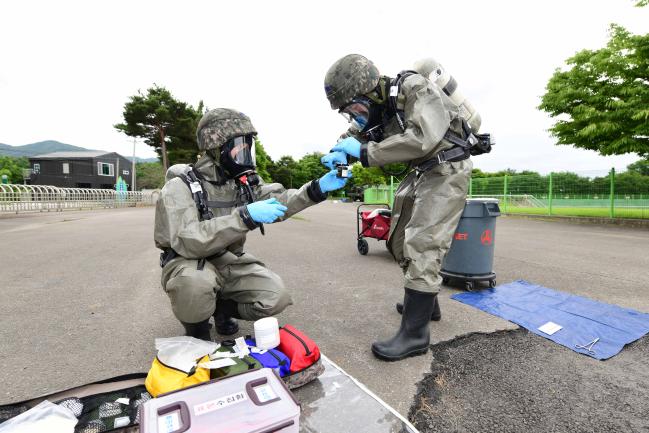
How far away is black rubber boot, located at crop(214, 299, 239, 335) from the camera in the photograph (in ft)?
8.20

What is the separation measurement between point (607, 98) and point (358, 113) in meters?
13.2

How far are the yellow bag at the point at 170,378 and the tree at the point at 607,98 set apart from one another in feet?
43.7

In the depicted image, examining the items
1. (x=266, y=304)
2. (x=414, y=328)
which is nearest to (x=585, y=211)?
(x=414, y=328)

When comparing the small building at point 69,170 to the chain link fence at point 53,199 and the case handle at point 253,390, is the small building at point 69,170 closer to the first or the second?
the chain link fence at point 53,199

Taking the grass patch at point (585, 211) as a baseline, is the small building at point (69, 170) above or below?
above

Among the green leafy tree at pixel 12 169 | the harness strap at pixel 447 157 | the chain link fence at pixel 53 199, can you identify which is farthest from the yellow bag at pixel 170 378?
the green leafy tree at pixel 12 169

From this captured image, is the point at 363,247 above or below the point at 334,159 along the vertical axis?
below

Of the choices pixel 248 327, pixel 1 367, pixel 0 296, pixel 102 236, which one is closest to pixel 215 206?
pixel 248 327

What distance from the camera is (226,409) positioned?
1161 millimetres

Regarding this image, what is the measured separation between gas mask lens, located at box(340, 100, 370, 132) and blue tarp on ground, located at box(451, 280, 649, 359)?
2.02 meters

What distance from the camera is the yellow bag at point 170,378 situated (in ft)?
5.08

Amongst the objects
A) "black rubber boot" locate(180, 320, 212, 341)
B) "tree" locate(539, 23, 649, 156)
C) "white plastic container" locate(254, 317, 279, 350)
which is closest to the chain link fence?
"black rubber boot" locate(180, 320, 212, 341)

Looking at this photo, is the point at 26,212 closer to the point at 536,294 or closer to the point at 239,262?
the point at 239,262

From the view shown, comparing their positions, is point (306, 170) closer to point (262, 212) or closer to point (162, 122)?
point (162, 122)
